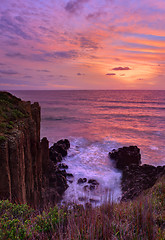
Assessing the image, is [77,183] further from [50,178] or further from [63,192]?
[50,178]

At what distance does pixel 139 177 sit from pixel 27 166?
42.4ft

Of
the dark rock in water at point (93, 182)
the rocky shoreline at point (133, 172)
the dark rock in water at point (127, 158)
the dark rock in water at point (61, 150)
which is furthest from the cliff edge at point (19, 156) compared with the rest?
the dark rock in water at point (127, 158)

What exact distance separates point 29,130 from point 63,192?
814 cm

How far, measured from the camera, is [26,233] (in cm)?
455

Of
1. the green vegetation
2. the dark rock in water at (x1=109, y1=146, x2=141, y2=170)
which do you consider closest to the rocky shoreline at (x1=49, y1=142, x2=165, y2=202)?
the dark rock in water at (x1=109, y1=146, x2=141, y2=170)

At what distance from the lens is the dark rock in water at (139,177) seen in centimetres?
1662

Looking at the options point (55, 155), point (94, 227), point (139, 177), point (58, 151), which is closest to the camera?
point (94, 227)

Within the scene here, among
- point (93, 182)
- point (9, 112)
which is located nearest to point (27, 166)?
point (9, 112)

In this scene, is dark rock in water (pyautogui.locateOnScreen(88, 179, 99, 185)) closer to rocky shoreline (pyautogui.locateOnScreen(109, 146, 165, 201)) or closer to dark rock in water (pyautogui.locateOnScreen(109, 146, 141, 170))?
rocky shoreline (pyautogui.locateOnScreen(109, 146, 165, 201))

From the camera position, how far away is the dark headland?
27.5 ft

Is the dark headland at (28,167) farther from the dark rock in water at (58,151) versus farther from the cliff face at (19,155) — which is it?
the dark rock in water at (58,151)

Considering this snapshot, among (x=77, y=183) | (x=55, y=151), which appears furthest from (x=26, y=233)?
(x=55, y=151)

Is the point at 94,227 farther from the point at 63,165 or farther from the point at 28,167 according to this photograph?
the point at 63,165

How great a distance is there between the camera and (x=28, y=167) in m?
10.9
